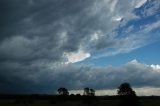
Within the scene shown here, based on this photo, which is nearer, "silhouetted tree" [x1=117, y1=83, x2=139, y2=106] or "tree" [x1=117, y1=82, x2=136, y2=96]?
"silhouetted tree" [x1=117, y1=83, x2=139, y2=106]

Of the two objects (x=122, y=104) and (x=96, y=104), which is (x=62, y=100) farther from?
(x=122, y=104)

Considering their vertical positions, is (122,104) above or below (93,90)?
below

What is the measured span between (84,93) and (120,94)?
51122mm

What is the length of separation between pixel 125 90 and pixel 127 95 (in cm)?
Result: 315

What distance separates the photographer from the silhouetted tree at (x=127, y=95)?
126 meters

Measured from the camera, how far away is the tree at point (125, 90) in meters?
131

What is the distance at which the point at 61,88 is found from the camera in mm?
186250

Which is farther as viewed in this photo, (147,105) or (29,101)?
(29,101)

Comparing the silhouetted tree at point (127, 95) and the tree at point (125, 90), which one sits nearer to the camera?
the silhouetted tree at point (127, 95)

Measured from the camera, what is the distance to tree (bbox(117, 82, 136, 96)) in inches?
5151

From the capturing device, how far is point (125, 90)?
432ft

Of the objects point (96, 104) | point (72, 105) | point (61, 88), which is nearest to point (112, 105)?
point (96, 104)

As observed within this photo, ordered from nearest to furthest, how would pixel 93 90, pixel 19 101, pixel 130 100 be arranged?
pixel 130 100, pixel 93 90, pixel 19 101

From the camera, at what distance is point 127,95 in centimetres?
12912
